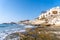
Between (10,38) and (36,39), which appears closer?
(36,39)

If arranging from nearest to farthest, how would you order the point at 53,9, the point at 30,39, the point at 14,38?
1. the point at 30,39
2. the point at 14,38
3. the point at 53,9

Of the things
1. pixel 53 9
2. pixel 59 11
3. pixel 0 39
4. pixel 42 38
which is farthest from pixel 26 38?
pixel 53 9

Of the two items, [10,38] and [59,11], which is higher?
[59,11]

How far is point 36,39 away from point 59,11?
A: 1863 inches

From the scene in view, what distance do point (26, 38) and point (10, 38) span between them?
6.03 ft

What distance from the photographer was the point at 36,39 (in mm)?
11039

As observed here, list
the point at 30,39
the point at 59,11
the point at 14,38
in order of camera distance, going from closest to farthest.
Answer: the point at 30,39 → the point at 14,38 → the point at 59,11

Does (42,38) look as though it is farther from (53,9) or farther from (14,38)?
(53,9)

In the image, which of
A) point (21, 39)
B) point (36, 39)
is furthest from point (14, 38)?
point (36, 39)

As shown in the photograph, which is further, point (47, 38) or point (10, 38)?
point (10, 38)

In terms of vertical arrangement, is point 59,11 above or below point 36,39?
above

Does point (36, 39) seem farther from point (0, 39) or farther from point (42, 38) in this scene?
point (0, 39)

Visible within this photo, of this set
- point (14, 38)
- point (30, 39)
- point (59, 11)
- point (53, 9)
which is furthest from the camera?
point (53, 9)

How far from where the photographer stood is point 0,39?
12602 millimetres
